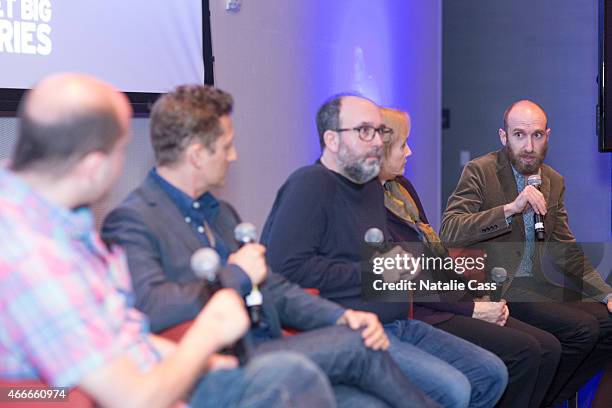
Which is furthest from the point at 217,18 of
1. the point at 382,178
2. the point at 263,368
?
the point at 263,368

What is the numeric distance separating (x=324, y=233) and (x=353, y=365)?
0.72 metres

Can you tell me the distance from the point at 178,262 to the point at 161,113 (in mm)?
396

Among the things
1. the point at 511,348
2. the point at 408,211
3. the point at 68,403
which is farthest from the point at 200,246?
the point at 511,348

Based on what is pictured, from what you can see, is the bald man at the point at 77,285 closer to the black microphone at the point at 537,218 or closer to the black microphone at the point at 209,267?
the black microphone at the point at 209,267

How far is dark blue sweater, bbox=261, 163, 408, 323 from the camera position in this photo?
2803 mm

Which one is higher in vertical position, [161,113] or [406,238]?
[161,113]

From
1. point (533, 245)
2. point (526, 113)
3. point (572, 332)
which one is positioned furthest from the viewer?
point (526, 113)

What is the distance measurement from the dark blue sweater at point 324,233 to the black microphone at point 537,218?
0.80m

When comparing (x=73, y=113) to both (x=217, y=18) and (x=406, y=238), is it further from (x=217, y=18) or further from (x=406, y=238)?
(x=217, y=18)

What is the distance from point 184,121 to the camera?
224 centimetres

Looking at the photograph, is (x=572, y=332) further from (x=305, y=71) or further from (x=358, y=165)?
(x=305, y=71)

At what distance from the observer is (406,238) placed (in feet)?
10.8

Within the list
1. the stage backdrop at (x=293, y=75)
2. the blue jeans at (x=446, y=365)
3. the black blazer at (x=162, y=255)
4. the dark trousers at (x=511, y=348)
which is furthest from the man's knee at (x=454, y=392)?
the stage backdrop at (x=293, y=75)

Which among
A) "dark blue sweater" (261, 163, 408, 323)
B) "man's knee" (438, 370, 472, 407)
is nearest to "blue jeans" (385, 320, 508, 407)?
"man's knee" (438, 370, 472, 407)
